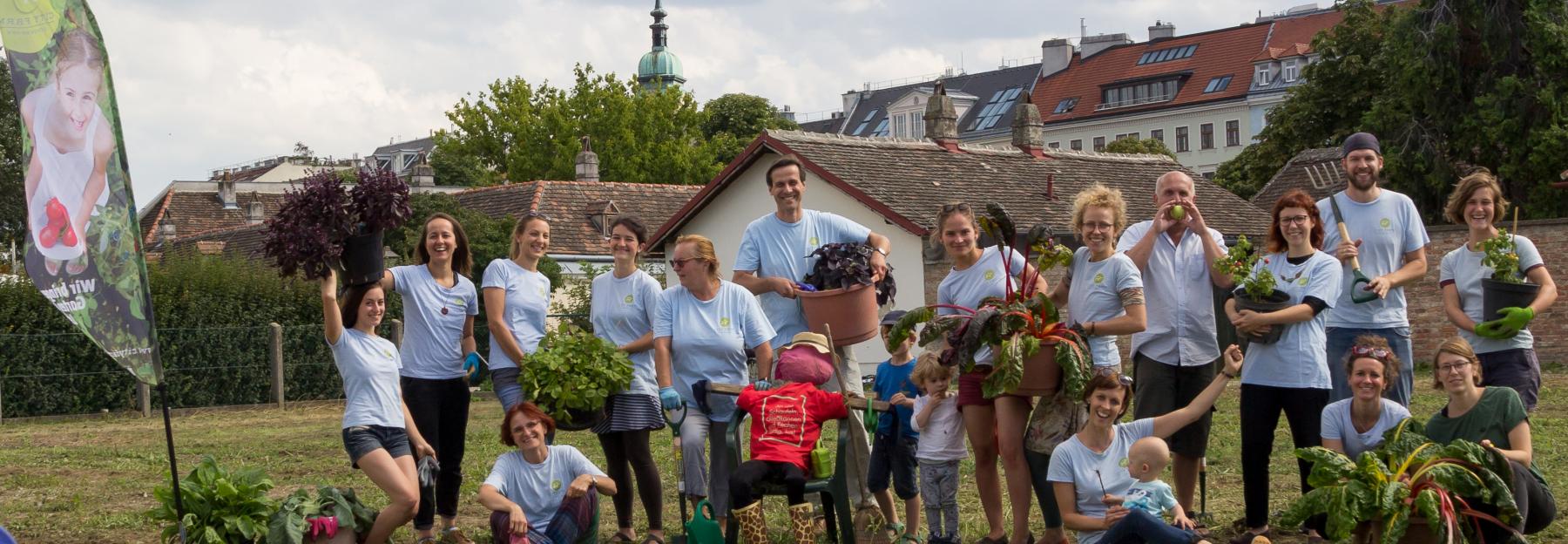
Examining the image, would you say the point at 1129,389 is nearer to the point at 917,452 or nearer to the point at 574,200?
the point at 917,452

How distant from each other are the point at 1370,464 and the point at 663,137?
4947cm

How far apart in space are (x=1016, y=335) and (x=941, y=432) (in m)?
0.94

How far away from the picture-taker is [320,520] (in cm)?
653

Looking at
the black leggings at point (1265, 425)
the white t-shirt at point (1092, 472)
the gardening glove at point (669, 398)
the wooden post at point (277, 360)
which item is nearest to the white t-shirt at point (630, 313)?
the gardening glove at point (669, 398)

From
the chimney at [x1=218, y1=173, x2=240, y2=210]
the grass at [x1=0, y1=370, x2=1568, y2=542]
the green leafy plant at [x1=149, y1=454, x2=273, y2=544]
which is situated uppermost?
the chimney at [x1=218, y1=173, x2=240, y2=210]

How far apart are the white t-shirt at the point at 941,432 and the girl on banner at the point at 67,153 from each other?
12.2 ft

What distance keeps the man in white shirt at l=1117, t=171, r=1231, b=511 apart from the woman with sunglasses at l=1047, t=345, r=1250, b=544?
0.59 meters

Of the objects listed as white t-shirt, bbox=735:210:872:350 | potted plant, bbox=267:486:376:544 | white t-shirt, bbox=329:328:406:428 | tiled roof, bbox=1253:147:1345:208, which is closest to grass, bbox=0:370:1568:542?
potted plant, bbox=267:486:376:544

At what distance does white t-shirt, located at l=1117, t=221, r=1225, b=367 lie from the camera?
6.90 metres

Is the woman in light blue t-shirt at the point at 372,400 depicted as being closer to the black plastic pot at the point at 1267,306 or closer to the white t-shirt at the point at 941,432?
the white t-shirt at the point at 941,432

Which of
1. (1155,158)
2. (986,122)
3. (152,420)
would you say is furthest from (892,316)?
(986,122)

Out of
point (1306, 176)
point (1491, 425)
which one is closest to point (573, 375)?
point (1491, 425)

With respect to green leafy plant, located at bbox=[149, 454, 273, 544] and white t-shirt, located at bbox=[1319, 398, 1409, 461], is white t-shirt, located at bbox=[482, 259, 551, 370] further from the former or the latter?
white t-shirt, located at bbox=[1319, 398, 1409, 461]

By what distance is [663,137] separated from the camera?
54531mm
